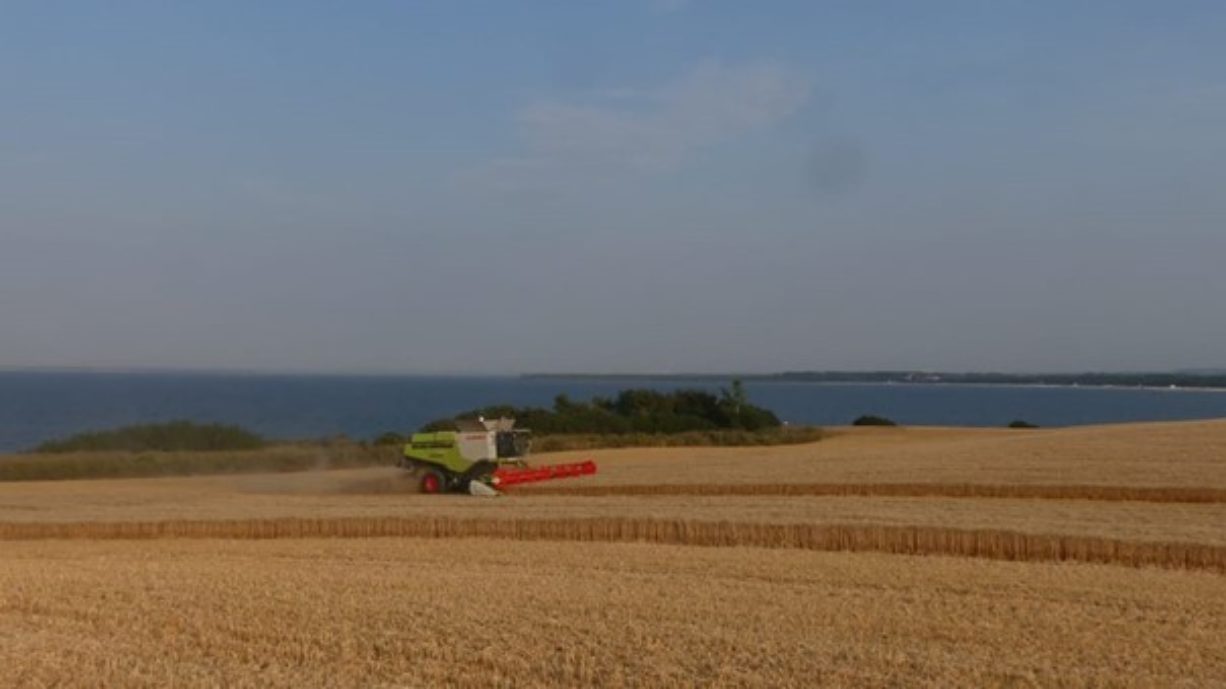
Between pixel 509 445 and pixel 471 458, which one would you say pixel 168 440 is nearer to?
pixel 509 445

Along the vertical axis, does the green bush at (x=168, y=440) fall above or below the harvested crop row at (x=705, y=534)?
above

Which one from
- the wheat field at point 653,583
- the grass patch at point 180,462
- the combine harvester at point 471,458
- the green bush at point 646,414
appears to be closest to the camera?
the wheat field at point 653,583

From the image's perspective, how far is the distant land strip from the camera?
2405 cm

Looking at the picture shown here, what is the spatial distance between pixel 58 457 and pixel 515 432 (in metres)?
21.1

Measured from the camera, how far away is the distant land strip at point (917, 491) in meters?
24.0

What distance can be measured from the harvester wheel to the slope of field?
11.3 meters

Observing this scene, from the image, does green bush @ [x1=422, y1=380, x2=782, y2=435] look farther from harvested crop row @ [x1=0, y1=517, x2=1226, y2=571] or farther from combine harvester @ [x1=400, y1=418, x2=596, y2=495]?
harvested crop row @ [x1=0, y1=517, x2=1226, y2=571]

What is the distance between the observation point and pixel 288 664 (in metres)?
10.4

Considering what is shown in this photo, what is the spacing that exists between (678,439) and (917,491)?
26.0 meters

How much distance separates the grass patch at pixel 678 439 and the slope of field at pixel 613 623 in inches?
1181

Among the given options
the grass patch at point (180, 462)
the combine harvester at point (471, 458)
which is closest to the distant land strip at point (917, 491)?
the combine harvester at point (471, 458)

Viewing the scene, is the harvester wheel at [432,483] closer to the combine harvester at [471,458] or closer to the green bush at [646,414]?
the combine harvester at [471,458]

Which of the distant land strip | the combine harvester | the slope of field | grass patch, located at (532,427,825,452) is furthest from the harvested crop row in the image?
grass patch, located at (532,427,825,452)

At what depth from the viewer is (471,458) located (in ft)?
92.6
